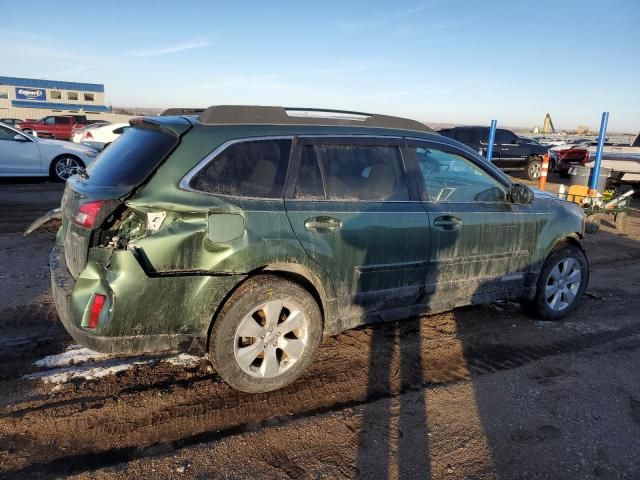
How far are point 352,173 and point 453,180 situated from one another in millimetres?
1116

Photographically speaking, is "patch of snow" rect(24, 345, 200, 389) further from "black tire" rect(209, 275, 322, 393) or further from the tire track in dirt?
"black tire" rect(209, 275, 322, 393)

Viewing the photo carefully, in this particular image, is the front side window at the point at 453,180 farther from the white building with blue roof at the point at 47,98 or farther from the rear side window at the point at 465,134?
the white building with blue roof at the point at 47,98

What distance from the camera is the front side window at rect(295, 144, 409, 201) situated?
333cm

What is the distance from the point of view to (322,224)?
324 cm

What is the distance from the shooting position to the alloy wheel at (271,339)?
10.0ft

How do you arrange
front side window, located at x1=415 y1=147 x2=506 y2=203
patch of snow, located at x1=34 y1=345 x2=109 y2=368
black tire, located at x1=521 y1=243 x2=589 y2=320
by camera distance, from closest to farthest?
patch of snow, located at x1=34 y1=345 x2=109 y2=368 < front side window, located at x1=415 y1=147 x2=506 y2=203 < black tire, located at x1=521 y1=243 x2=589 y2=320

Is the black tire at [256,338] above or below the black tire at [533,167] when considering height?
below

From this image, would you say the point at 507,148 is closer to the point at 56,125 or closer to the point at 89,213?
the point at 89,213

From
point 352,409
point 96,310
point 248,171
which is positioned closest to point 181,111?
Result: point 248,171

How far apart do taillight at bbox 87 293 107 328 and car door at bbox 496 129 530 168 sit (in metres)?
16.8

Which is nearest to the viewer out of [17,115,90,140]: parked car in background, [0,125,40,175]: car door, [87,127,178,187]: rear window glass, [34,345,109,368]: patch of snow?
[87,127,178,187]: rear window glass

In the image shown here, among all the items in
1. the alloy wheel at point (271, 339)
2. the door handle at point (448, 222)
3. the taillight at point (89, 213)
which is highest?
the taillight at point (89, 213)

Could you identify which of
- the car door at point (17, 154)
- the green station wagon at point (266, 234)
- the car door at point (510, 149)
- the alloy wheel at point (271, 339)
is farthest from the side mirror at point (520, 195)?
the car door at point (510, 149)

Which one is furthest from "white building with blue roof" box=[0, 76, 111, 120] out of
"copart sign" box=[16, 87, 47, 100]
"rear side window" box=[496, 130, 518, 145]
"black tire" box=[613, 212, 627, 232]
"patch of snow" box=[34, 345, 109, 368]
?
"patch of snow" box=[34, 345, 109, 368]
